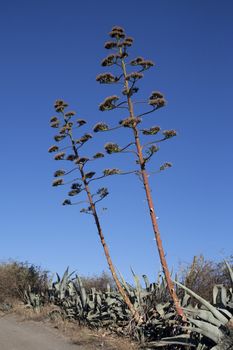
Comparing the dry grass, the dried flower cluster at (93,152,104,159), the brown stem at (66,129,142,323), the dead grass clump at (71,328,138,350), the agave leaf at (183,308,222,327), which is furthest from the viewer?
the dried flower cluster at (93,152,104,159)

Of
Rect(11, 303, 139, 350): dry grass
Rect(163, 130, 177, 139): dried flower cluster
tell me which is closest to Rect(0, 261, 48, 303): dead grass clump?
Rect(11, 303, 139, 350): dry grass

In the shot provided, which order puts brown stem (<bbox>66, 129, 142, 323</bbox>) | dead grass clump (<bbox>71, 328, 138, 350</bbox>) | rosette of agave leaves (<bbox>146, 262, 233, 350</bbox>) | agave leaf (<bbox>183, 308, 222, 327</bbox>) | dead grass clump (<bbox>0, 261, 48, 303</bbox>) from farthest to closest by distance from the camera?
1. dead grass clump (<bbox>0, 261, 48, 303</bbox>)
2. brown stem (<bbox>66, 129, 142, 323</bbox>)
3. dead grass clump (<bbox>71, 328, 138, 350</bbox>)
4. agave leaf (<bbox>183, 308, 222, 327</bbox>)
5. rosette of agave leaves (<bbox>146, 262, 233, 350</bbox>)

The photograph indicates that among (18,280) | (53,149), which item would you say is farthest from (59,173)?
(18,280)

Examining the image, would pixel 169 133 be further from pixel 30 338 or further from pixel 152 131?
pixel 30 338

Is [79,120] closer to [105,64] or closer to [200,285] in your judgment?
[105,64]

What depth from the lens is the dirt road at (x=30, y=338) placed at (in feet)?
39.5

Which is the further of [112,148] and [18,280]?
[18,280]

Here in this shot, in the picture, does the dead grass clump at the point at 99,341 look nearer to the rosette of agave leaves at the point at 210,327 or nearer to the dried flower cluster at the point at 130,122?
the rosette of agave leaves at the point at 210,327

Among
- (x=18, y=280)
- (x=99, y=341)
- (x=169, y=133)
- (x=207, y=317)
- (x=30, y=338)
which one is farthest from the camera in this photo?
(x=18, y=280)

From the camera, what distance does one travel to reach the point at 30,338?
13.1m

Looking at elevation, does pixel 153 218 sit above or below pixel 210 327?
above

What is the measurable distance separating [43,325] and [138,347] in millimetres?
4513

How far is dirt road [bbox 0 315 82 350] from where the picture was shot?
12.0 meters

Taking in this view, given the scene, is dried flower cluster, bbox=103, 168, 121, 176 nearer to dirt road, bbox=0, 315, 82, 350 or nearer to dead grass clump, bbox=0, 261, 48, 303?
dirt road, bbox=0, 315, 82, 350
